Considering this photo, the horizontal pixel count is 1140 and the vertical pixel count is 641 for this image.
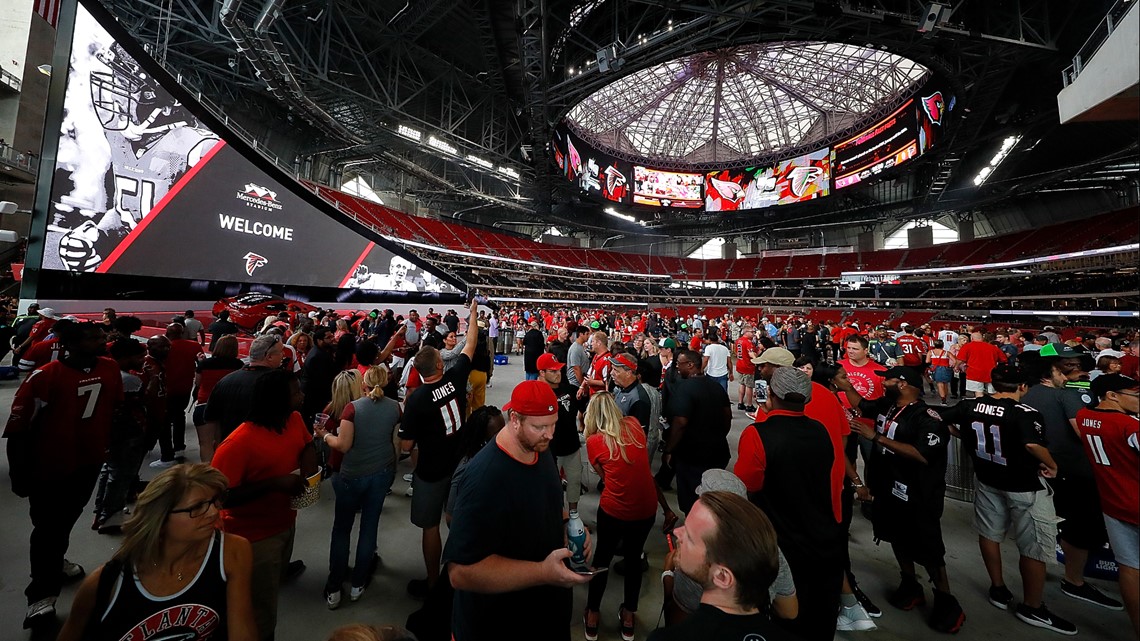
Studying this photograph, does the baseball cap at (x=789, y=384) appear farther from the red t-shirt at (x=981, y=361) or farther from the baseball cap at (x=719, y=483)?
the red t-shirt at (x=981, y=361)


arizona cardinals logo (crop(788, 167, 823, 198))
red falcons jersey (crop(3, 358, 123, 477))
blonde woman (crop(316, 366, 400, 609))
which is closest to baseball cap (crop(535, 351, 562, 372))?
blonde woman (crop(316, 366, 400, 609))

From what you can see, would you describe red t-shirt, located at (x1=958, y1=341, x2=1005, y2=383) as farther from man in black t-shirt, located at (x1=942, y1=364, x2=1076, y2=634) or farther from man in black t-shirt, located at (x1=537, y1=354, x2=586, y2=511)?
man in black t-shirt, located at (x1=537, y1=354, x2=586, y2=511)

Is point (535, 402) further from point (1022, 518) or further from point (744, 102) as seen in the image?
point (744, 102)

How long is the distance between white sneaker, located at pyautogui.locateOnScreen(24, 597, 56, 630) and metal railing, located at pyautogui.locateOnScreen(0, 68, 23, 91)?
1148 inches

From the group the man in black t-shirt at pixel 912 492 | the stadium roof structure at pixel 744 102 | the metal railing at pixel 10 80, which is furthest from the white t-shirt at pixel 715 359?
the metal railing at pixel 10 80

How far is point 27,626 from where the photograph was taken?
Answer: 2.53 metres

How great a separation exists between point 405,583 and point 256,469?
1758mm

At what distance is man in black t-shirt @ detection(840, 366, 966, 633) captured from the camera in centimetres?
299

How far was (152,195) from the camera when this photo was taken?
11.3 meters

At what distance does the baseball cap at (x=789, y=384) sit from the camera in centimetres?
240

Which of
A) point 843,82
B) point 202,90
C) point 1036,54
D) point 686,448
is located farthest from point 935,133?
point 202,90

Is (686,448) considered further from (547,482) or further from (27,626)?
(27,626)

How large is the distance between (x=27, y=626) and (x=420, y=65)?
2470 cm

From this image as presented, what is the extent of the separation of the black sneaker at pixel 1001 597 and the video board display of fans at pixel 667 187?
3266cm
